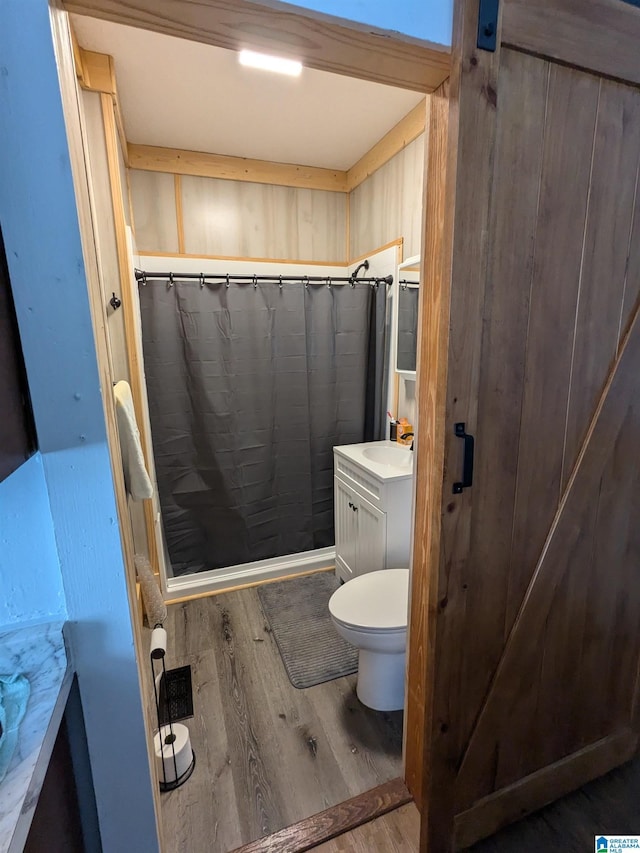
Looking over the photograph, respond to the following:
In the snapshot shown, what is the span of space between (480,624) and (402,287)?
178 centimetres

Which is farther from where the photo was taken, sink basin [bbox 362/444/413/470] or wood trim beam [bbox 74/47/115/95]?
sink basin [bbox 362/444/413/470]

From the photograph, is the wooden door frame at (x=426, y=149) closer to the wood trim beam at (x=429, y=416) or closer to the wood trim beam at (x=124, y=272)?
the wood trim beam at (x=429, y=416)

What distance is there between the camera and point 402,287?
2244 millimetres

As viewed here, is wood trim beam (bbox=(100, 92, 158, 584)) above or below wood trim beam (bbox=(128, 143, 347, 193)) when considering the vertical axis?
below

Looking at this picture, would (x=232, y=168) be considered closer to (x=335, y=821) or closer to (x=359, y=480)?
(x=359, y=480)

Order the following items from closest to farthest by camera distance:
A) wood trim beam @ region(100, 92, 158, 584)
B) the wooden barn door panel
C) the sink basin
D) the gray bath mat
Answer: the wooden barn door panel < wood trim beam @ region(100, 92, 158, 584) < the gray bath mat < the sink basin

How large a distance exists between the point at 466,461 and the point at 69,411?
826mm

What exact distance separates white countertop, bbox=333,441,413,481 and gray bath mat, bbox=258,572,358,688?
850 mm

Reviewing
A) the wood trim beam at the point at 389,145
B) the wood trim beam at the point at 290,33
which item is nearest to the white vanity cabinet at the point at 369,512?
the wood trim beam at the point at 290,33

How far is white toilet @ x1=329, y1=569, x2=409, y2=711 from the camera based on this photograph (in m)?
1.45

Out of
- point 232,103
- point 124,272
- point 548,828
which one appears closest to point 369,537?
point 548,828

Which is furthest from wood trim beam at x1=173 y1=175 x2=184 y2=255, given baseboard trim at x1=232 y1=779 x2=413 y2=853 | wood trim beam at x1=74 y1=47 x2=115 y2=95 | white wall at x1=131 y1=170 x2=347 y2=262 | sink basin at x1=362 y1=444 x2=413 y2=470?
baseboard trim at x1=232 y1=779 x2=413 y2=853

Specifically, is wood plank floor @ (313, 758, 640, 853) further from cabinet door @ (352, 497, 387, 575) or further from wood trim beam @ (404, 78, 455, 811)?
cabinet door @ (352, 497, 387, 575)

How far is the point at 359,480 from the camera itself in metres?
2.12
